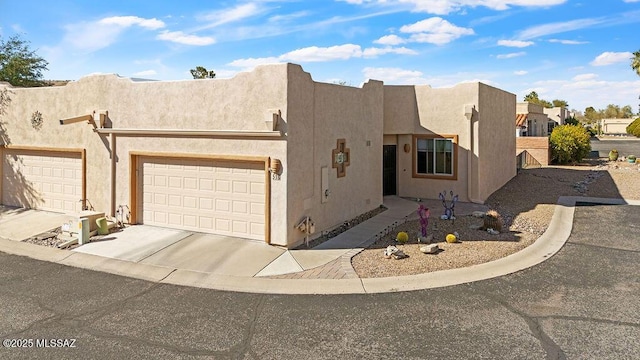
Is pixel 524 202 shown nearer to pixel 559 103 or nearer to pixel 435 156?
pixel 435 156

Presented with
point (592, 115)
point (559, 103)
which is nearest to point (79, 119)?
point (559, 103)

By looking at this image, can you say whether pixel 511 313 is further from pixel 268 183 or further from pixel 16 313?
pixel 16 313

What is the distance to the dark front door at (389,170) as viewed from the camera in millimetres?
20047

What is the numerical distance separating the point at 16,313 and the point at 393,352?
6.96m

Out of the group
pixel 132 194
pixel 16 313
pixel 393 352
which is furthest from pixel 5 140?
pixel 393 352

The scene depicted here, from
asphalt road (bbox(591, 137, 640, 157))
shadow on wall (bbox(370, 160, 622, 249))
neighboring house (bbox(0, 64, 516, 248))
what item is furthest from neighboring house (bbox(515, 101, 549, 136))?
neighboring house (bbox(0, 64, 516, 248))

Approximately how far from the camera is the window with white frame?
19.1 metres

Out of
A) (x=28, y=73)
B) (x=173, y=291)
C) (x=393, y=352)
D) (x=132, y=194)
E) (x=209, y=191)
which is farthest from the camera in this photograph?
(x=28, y=73)

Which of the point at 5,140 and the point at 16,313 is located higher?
the point at 5,140

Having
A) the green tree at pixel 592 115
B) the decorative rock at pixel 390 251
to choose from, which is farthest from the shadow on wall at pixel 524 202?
the green tree at pixel 592 115

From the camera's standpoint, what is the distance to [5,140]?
17.0 metres

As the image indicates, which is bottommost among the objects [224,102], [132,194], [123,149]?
[132,194]

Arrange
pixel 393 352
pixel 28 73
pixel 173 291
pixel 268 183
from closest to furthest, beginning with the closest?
pixel 393 352
pixel 173 291
pixel 268 183
pixel 28 73

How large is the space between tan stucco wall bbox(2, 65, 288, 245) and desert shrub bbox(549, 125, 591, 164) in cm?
2833
